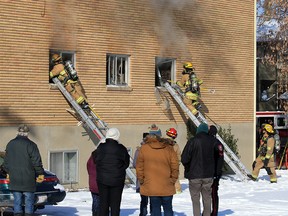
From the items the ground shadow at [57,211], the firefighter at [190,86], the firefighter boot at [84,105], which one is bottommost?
the ground shadow at [57,211]

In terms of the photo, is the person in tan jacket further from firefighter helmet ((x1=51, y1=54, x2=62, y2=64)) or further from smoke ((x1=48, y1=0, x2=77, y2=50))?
smoke ((x1=48, y1=0, x2=77, y2=50))

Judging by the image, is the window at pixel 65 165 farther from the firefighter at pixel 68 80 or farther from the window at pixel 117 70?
the window at pixel 117 70

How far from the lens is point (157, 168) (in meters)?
10.2

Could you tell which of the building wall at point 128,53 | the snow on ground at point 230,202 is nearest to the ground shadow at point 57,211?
the snow on ground at point 230,202

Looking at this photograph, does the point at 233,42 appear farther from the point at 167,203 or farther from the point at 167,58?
the point at 167,203

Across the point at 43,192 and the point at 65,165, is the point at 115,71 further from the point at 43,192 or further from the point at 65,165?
the point at 43,192

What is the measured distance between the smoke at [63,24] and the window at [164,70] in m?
3.60

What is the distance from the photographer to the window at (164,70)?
2167cm

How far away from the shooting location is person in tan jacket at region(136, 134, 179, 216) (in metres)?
10.2

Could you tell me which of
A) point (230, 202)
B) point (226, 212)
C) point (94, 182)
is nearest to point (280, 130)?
point (230, 202)

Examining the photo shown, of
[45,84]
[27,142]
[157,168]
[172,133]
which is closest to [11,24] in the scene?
[45,84]

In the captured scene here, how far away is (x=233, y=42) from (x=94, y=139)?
6968 millimetres

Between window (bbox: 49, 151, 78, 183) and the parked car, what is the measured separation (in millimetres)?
5449

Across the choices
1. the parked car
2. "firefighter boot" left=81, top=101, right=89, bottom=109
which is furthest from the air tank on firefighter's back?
the parked car
